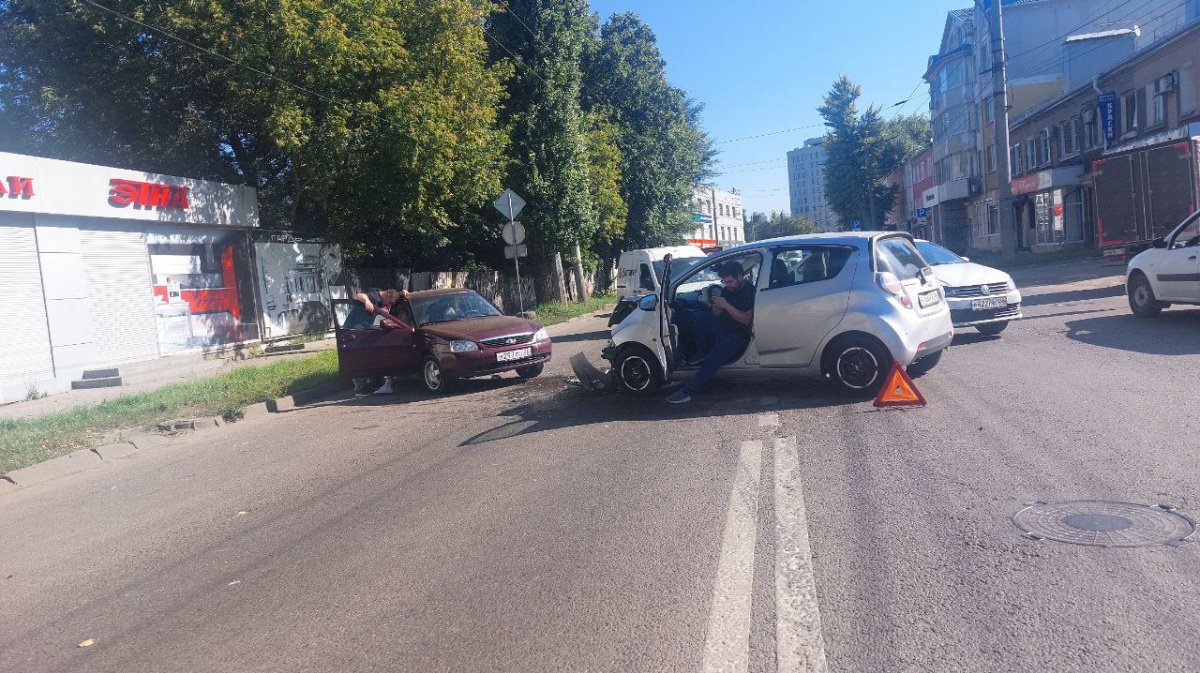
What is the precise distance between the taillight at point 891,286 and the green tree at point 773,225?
121m

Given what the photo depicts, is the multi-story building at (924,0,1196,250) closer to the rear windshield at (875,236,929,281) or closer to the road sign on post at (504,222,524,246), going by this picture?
the road sign on post at (504,222,524,246)

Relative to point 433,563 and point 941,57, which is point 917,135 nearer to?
point 941,57

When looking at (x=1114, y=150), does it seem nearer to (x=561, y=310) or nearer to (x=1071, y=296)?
(x=1071, y=296)

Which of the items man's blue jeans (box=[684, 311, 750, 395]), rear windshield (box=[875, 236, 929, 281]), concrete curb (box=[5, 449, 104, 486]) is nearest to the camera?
rear windshield (box=[875, 236, 929, 281])

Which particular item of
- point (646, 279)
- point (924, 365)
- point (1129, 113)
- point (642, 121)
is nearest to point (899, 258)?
point (924, 365)

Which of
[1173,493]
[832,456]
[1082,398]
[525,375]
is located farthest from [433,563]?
[525,375]

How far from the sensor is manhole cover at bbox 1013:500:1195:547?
4.42 m

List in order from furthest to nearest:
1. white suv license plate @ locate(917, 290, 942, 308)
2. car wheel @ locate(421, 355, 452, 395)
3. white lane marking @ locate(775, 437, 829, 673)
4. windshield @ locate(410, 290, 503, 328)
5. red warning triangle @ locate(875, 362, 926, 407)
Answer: windshield @ locate(410, 290, 503, 328) → car wheel @ locate(421, 355, 452, 395) → white suv license plate @ locate(917, 290, 942, 308) → red warning triangle @ locate(875, 362, 926, 407) → white lane marking @ locate(775, 437, 829, 673)

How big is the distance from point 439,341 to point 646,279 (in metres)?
7.58

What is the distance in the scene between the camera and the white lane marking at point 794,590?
3.49m

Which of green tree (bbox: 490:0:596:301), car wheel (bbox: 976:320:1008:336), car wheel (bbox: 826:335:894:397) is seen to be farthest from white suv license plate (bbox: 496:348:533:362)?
green tree (bbox: 490:0:596:301)

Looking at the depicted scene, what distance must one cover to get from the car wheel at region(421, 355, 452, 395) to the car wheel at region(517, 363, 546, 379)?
45.7 inches

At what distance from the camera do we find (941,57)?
186 ft

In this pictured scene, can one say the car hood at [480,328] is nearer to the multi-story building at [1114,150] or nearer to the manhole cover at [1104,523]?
the manhole cover at [1104,523]
